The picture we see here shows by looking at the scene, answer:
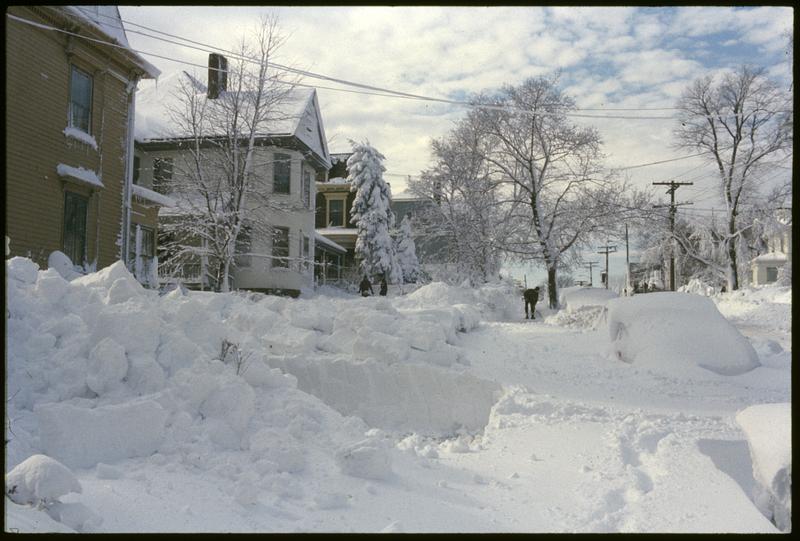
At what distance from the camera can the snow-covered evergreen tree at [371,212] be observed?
3222 cm

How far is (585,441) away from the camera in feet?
21.8

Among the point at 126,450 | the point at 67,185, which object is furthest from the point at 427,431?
the point at 67,185

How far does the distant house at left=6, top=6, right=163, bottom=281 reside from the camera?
12.8 metres

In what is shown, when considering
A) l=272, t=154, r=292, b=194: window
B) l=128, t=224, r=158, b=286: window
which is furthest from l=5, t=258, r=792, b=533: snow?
l=272, t=154, r=292, b=194: window

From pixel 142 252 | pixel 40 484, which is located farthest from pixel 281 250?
pixel 40 484

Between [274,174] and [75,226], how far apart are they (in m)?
10.7

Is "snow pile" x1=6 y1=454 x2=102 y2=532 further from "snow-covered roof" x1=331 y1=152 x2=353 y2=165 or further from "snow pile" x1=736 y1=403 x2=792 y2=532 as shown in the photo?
"snow-covered roof" x1=331 y1=152 x2=353 y2=165

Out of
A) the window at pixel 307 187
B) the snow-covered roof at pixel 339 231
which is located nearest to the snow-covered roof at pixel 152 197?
the window at pixel 307 187

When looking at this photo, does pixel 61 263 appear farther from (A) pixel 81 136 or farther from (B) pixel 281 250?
(B) pixel 281 250

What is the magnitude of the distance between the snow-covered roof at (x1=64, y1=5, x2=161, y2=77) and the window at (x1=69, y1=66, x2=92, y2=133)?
47.0 inches

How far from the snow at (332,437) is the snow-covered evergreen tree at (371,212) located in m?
22.1

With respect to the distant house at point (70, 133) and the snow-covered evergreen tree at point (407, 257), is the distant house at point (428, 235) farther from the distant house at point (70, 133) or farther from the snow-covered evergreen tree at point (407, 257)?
the distant house at point (70, 133)

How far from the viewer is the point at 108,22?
607 inches

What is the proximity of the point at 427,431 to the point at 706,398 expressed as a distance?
169 inches
